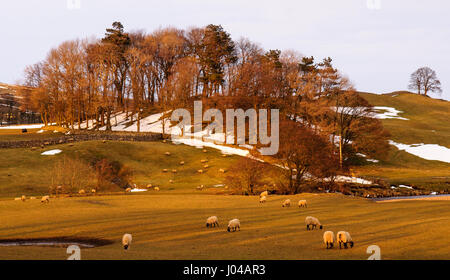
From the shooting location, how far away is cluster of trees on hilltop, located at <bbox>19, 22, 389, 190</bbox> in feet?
299

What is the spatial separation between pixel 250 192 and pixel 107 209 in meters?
24.9

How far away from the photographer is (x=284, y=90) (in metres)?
123

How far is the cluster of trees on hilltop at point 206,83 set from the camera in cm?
9125

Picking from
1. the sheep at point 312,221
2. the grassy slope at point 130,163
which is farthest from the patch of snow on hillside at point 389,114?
the sheep at point 312,221

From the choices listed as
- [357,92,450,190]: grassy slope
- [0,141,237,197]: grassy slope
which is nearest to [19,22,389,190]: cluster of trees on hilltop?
[357,92,450,190]: grassy slope

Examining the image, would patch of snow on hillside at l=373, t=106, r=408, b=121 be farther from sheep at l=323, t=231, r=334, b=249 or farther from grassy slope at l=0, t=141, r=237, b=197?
sheep at l=323, t=231, r=334, b=249

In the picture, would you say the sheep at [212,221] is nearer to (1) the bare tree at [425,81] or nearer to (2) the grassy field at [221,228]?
(2) the grassy field at [221,228]

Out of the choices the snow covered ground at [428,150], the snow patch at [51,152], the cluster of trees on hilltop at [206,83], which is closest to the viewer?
the snow patch at [51,152]

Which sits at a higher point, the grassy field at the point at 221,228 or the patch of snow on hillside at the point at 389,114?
the patch of snow on hillside at the point at 389,114

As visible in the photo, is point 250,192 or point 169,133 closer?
point 250,192

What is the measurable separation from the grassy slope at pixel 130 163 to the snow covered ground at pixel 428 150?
151ft

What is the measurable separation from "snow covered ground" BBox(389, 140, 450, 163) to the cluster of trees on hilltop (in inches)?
550

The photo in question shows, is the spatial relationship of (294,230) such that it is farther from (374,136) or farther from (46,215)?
(374,136)

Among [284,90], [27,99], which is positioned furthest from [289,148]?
[27,99]
